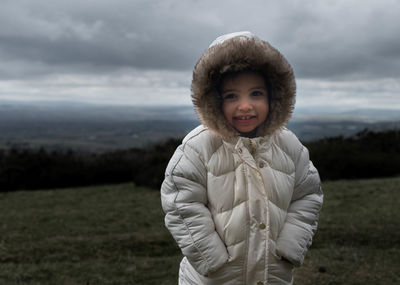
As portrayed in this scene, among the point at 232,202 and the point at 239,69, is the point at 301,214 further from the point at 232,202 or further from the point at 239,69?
the point at 239,69

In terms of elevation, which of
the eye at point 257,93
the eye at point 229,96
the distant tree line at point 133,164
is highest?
the eye at point 257,93

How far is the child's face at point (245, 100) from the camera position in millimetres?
2594

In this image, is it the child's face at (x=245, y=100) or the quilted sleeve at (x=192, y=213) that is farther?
the child's face at (x=245, y=100)

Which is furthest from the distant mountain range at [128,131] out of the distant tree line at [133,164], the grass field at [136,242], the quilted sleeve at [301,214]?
the quilted sleeve at [301,214]

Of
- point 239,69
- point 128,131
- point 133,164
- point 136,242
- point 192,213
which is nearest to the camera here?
point 192,213

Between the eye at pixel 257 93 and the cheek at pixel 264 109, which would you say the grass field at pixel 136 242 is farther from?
the eye at pixel 257 93

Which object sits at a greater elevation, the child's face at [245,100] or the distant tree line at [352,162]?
the child's face at [245,100]

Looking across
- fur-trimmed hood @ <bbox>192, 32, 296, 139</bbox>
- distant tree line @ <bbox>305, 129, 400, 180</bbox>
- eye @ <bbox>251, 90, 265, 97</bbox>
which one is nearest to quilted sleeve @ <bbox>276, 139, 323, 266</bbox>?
fur-trimmed hood @ <bbox>192, 32, 296, 139</bbox>

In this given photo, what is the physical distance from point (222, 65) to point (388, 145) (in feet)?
51.2

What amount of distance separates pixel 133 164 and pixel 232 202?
14.2 meters

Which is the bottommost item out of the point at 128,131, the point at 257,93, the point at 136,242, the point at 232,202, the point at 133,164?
the point at 128,131

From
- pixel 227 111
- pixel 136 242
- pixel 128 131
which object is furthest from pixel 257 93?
pixel 128 131

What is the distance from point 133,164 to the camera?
1639 centimetres

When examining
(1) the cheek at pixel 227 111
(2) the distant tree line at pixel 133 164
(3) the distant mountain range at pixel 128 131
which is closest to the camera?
(1) the cheek at pixel 227 111
